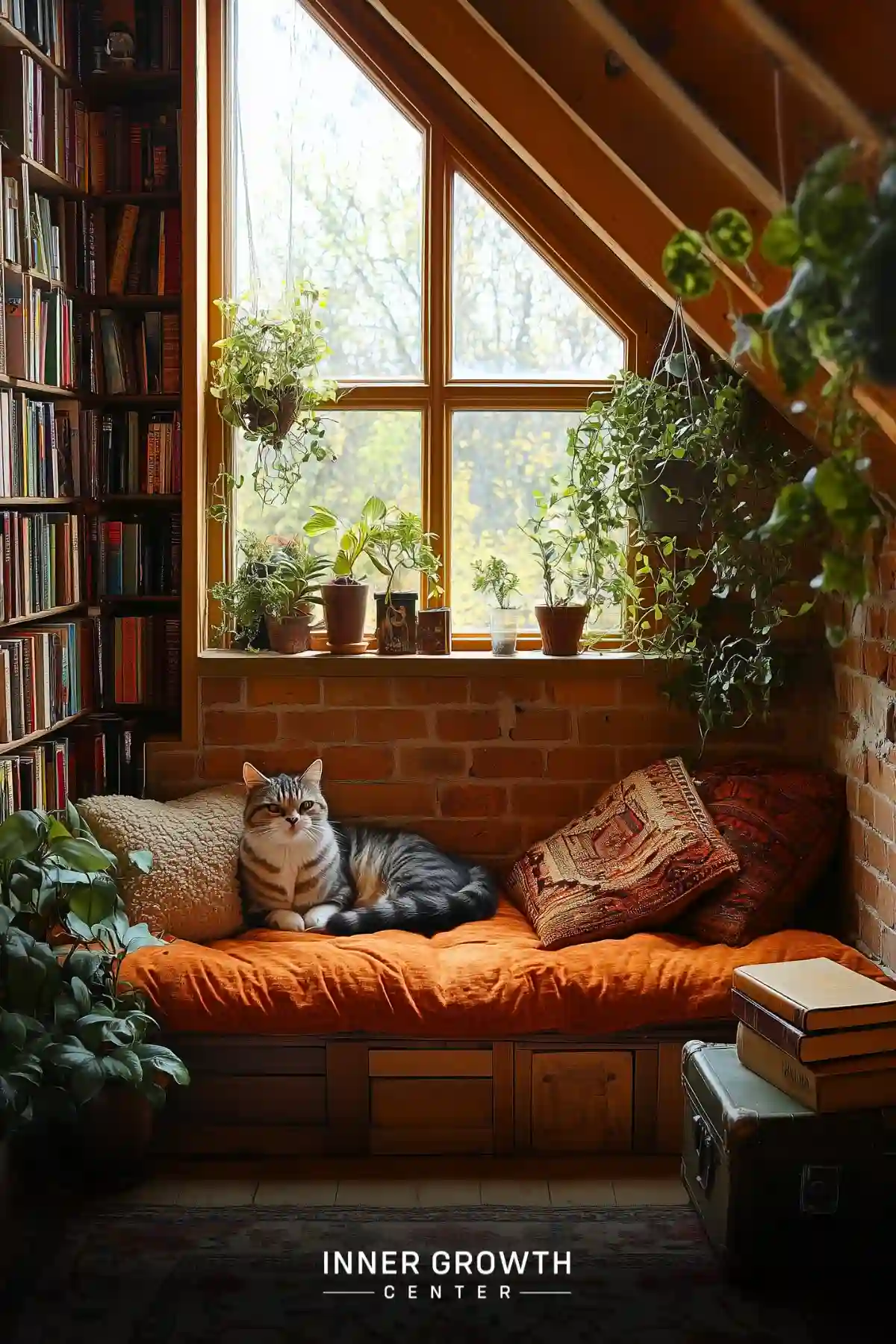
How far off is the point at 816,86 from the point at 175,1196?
2393mm

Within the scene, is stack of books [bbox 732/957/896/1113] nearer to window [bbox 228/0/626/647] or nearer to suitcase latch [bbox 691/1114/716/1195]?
suitcase latch [bbox 691/1114/716/1195]

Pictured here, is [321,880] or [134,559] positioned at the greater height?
[134,559]

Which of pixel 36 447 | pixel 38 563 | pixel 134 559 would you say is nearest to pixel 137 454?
pixel 134 559

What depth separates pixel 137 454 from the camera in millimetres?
3637

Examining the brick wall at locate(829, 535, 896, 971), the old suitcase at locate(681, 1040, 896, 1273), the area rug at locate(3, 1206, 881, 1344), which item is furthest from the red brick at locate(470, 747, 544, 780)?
the old suitcase at locate(681, 1040, 896, 1273)

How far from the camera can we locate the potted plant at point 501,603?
11.6ft

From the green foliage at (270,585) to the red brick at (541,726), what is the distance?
2.24 ft

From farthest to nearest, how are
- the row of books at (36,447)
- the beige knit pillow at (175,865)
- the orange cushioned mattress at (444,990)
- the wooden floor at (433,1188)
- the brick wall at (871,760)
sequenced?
the beige knit pillow at (175,865) < the row of books at (36,447) < the brick wall at (871,760) < the orange cushioned mattress at (444,990) < the wooden floor at (433,1188)

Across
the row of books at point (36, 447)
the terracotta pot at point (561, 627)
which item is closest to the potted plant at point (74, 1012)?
the row of books at point (36, 447)

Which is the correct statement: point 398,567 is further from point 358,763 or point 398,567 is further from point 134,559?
point 134,559

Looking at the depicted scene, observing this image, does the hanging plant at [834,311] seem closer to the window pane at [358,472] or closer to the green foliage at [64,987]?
the green foliage at [64,987]

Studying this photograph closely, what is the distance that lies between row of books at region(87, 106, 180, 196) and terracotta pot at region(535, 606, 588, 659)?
1626mm

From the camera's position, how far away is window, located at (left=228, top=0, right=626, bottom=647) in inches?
142

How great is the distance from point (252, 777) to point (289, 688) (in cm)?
36
